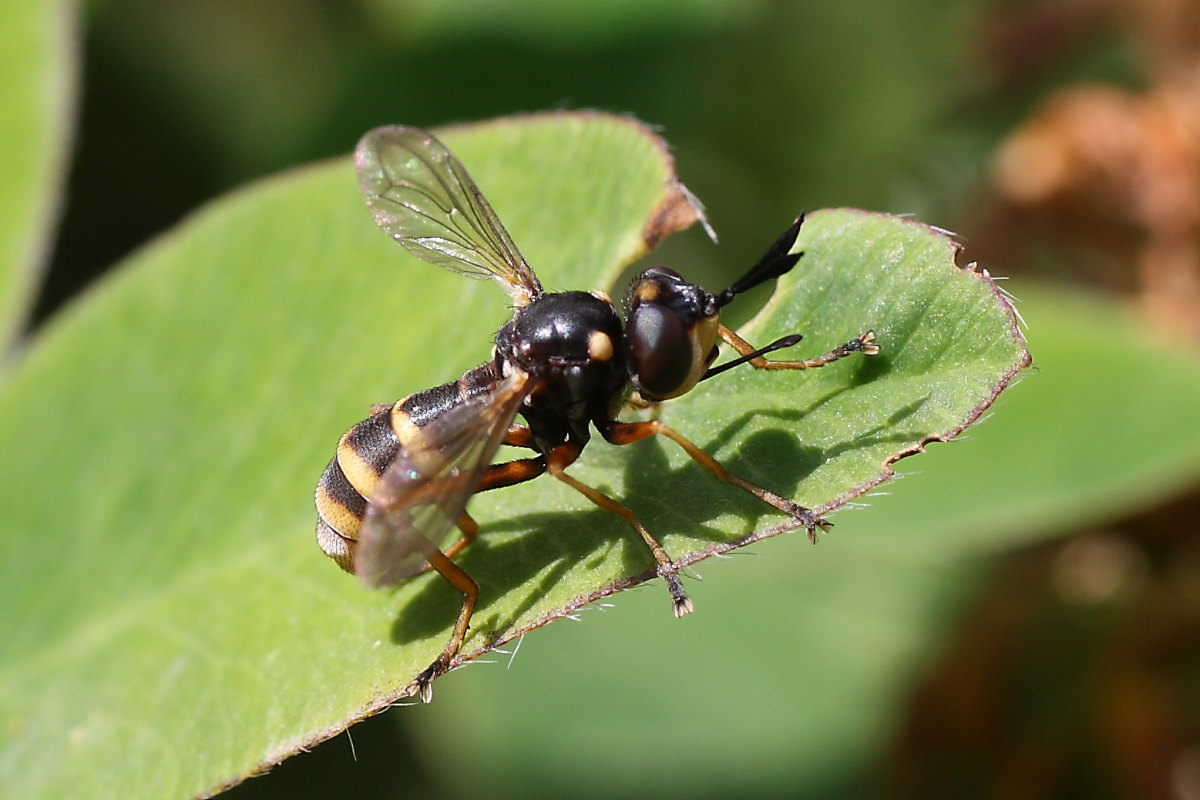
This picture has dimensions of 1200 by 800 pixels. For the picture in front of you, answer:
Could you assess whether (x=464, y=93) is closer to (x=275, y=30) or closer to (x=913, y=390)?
(x=275, y=30)

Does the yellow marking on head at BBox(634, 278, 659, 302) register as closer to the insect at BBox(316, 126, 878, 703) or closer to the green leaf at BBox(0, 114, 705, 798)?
the insect at BBox(316, 126, 878, 703)

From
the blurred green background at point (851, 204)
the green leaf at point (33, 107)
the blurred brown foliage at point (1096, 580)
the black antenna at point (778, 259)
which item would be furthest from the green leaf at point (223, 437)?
the blurred brown foliage at point (1096, 580)

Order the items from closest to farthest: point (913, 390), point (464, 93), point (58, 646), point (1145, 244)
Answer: point (913, 390)
point (58, 646)
point (1145, 244)
point (464, 93)

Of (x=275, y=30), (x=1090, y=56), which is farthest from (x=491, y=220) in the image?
(x=275, y=30)

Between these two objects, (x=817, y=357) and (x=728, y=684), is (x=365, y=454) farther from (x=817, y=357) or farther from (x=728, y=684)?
(x=728, y=684)

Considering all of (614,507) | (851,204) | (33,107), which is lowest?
(851,204)

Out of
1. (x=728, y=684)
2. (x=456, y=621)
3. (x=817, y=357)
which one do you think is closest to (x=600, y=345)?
(x=817, y=357)

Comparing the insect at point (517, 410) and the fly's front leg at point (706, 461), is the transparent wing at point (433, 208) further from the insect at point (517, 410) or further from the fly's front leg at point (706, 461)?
the fly's front leg at point (706, 461)
